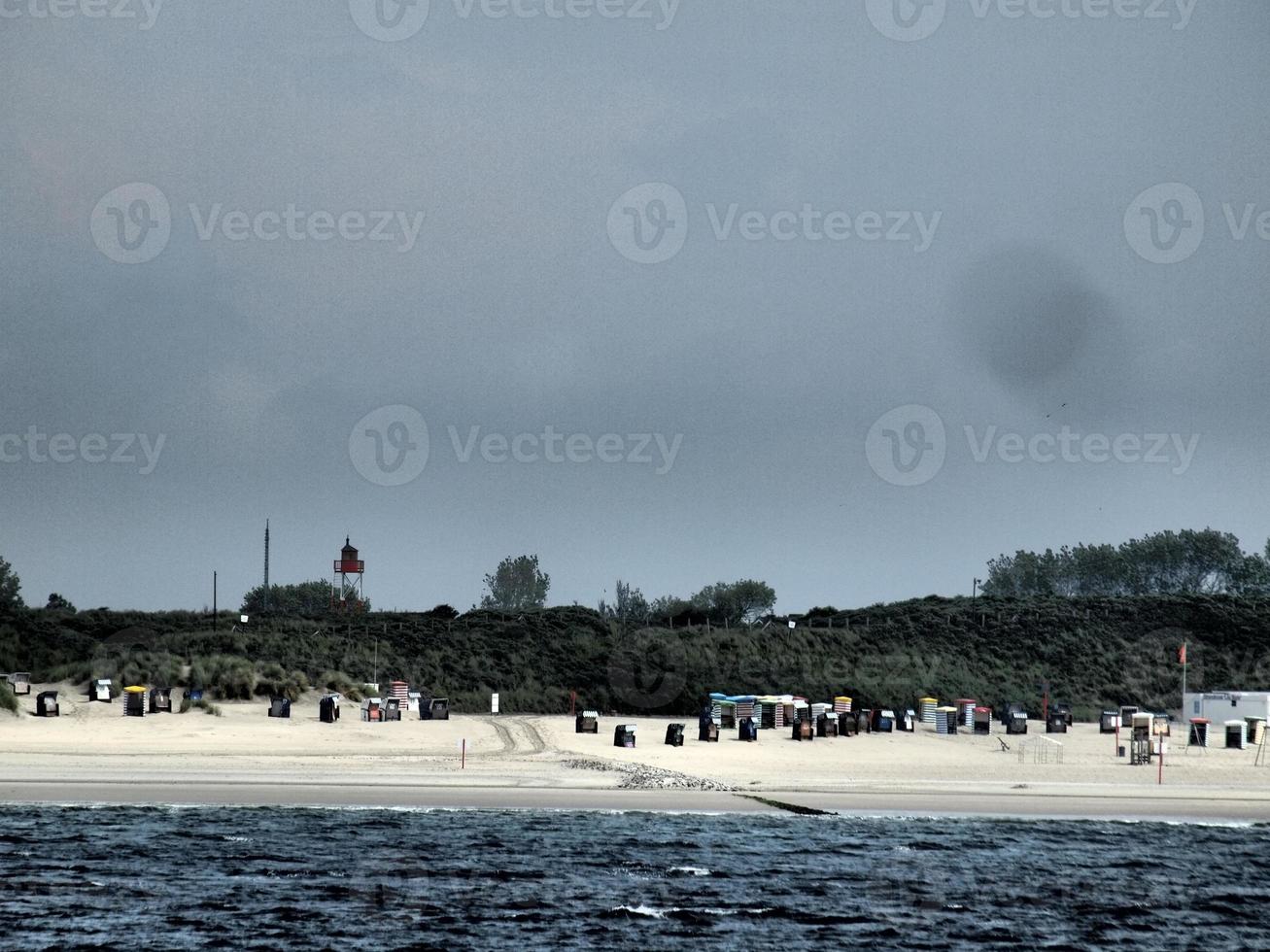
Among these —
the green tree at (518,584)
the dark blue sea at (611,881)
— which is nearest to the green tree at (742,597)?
the green tree at (518,584)

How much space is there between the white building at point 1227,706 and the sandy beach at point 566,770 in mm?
9351

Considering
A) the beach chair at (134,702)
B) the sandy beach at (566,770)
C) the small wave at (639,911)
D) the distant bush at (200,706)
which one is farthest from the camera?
the distant bush at (200,706)

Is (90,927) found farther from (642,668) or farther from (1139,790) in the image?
(642,668)

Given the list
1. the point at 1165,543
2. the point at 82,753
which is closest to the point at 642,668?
the point at 82,753

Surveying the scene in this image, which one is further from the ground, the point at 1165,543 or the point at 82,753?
the point at 1165,543

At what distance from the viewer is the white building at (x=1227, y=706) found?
195 feet

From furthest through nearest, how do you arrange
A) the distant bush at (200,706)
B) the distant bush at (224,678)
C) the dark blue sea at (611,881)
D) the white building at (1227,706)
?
A: 1. the white building at (1227,706)
2. the distant bush at (224,678)
3. the distant bush at (200,706)
4. the dark blue sea at (611,881)

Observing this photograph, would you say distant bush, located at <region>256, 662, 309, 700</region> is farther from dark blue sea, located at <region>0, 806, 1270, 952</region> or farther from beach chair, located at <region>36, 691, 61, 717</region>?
dark blue sea, located at <region>0, 806, 1270, 952</region>

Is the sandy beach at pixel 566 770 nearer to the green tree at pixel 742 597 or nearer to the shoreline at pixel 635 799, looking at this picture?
the shoreline at pixel 635 799

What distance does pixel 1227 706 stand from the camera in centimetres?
6119

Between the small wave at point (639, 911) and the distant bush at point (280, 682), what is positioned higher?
the distant bush at point (280, 682)

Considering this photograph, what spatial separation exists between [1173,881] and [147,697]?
37.1 m

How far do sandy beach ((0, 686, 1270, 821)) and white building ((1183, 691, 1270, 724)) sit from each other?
935 centimetres

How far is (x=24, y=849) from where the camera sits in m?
27.1
